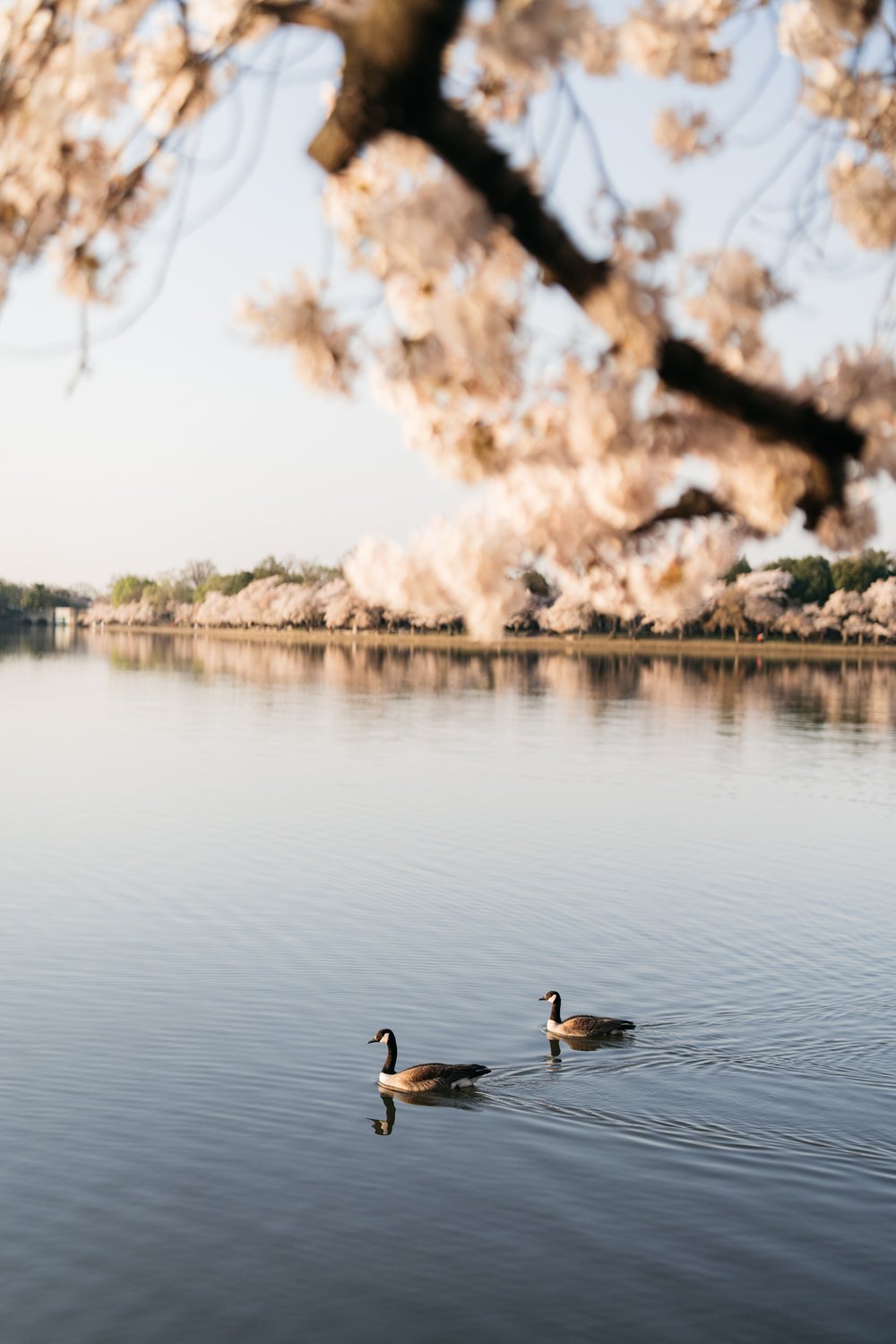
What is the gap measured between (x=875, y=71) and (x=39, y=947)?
1824 centimetres

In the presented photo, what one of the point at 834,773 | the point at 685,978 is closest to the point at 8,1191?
the point at 685,978

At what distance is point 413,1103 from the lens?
50.3 ft

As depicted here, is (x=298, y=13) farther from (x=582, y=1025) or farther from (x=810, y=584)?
(x=810, y=584)

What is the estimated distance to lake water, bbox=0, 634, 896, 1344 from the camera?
1141 cm

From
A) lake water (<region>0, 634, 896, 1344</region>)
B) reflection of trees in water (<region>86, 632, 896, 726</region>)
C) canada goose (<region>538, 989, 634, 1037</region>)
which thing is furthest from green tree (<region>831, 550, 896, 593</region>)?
canada goose (<region>538, 989, 634, 1037</region>)

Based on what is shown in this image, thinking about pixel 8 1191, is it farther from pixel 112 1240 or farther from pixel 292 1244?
pixel 292 1244

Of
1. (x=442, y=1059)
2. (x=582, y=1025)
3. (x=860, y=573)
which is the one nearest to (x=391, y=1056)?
(x=442, y=1059)

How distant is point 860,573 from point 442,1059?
129m

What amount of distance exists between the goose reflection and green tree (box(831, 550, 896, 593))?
128490 mm

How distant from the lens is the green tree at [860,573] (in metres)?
139

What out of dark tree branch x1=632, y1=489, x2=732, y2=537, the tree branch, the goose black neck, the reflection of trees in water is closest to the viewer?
the tree branch

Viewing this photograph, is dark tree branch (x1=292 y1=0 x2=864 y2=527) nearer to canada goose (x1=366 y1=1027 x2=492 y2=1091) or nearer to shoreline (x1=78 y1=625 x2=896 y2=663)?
canada goose (x1=366 y1=1027 x2=492 y2=1091)

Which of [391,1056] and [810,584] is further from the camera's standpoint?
[810,584]

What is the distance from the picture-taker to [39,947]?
68.2 ft
